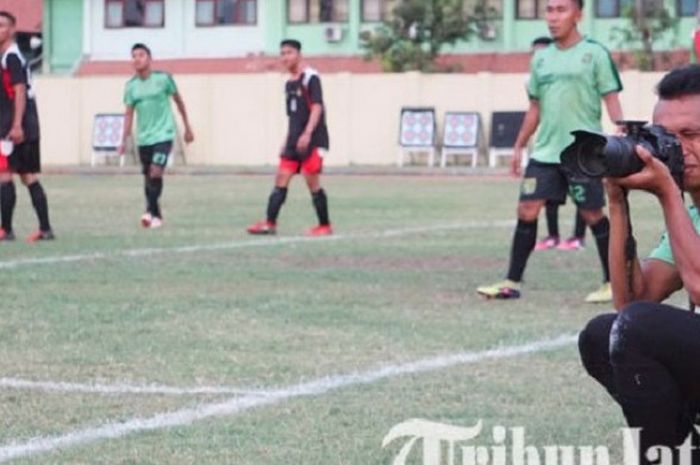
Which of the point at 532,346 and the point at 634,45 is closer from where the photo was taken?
the point at 532,346

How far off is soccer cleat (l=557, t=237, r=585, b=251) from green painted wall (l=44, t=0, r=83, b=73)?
4360 cm

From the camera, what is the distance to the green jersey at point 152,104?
20.8 m

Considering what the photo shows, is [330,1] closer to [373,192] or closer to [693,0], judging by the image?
[693,0]

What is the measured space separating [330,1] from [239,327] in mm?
46681

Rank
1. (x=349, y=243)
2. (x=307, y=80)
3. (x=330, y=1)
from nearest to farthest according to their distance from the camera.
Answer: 1. (x=349, y=243)
2. (x=307, y=80)
3. (x=330, y=1)

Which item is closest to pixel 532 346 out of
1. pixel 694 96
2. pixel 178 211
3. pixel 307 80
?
pixel 694 96

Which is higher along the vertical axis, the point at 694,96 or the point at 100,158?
the point at 694,96

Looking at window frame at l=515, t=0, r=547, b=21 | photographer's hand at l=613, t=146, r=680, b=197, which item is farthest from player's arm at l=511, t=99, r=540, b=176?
window frame at l=515, t=0, r=547, b=21

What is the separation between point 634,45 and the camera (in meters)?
50.7

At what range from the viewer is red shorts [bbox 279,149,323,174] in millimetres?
19203

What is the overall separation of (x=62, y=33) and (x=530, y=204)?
48.9 meters

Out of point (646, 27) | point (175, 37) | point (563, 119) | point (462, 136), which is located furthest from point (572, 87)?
point (175, 37)

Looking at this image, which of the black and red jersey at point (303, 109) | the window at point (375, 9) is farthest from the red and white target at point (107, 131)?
the black and red jersey at point (303, 109)

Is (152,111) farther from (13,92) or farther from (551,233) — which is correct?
(551,233)
